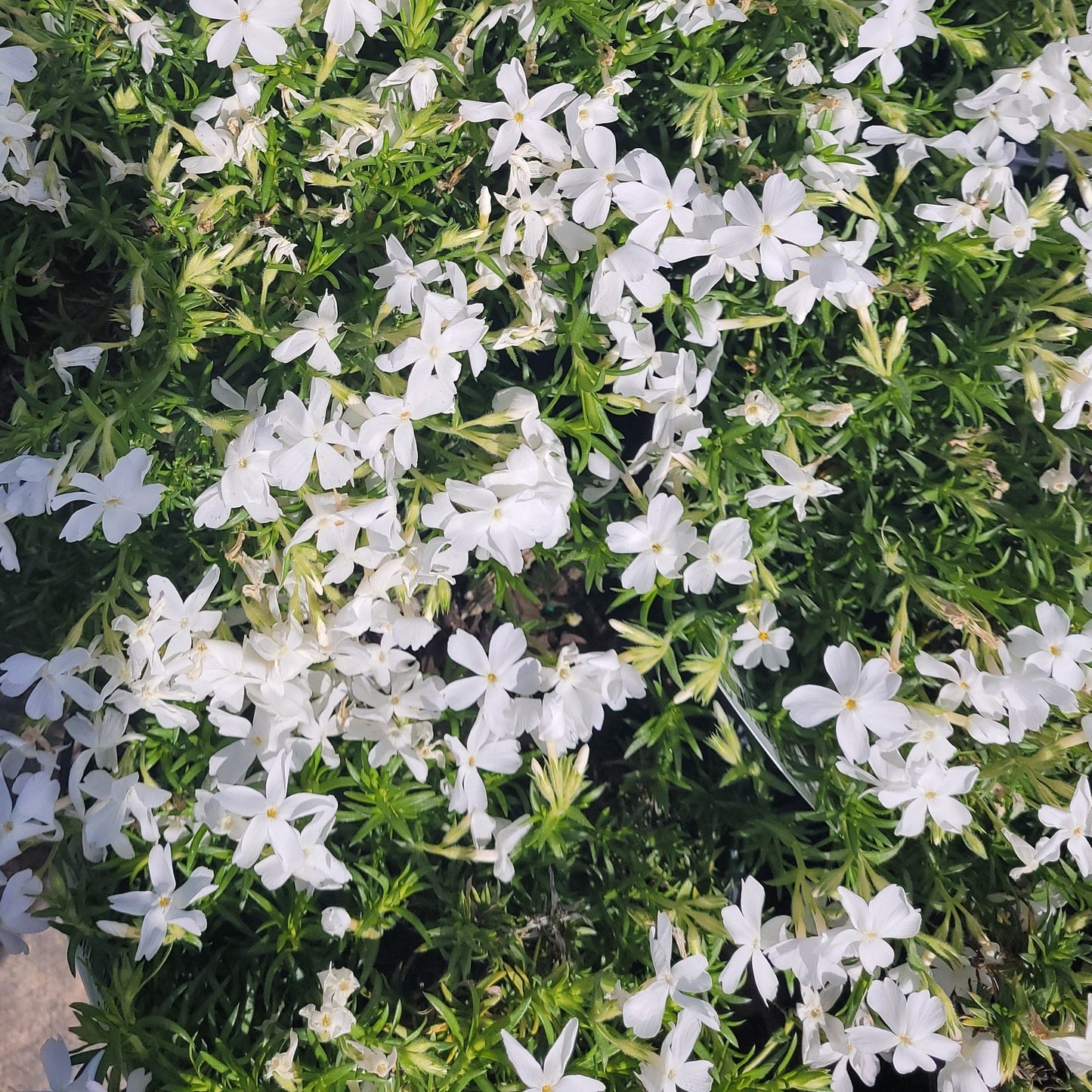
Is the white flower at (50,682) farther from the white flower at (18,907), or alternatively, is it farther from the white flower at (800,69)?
the white flower at (800,69)

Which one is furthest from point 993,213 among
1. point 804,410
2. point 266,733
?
point 266,733

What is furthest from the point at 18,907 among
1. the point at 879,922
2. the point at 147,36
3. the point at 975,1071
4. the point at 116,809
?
the point at 975,1071

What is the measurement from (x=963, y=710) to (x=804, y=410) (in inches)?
30.0

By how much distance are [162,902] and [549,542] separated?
1049mm

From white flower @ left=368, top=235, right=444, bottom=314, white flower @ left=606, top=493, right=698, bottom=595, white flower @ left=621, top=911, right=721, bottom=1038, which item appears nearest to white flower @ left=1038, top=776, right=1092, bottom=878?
white flower @ left=621, top=911, right=721, bottom=1038

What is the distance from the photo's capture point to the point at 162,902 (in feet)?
5.19

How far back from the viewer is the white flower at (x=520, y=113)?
1.63 metres

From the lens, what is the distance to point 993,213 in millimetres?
1854

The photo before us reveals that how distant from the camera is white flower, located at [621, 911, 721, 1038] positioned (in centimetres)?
155

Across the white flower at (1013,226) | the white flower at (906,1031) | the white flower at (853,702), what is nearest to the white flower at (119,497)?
the white flower at (853,702)

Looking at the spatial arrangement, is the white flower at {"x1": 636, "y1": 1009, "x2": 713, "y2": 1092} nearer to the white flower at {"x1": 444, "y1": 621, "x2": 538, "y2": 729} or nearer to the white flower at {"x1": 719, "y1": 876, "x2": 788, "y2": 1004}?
the white flower at {"x1": 719, "y1": 876, "x2": 788, "y2": 1004}

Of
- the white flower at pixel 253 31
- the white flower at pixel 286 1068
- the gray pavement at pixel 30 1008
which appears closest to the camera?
the white flower at pixel 286 1068

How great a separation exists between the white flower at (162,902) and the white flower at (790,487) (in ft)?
4.52

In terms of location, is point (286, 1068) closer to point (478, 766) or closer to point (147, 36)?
point (478, 766)
